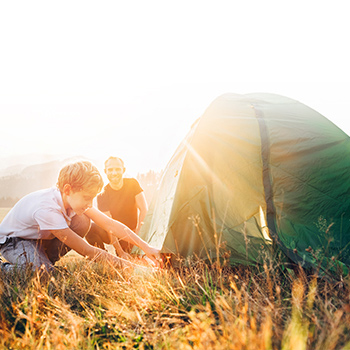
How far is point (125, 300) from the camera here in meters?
2.27

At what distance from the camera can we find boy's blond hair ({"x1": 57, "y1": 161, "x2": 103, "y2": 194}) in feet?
10.0

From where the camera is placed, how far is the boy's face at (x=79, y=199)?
3.09 metres

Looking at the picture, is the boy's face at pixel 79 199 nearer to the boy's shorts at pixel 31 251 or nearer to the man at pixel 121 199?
the boy's shorts at pixel 31 251

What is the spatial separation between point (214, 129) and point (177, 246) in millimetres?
1283

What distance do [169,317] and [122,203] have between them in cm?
327

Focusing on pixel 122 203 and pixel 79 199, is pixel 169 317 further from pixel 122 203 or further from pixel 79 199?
pixel 122 203

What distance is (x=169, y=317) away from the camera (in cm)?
206

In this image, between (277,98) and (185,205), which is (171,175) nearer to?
(185,205)

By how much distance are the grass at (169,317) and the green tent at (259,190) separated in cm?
49

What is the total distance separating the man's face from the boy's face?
1948mm

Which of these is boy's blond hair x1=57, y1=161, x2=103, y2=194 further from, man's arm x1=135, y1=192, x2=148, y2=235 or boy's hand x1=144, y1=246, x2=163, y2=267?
man's arm x1=135, y1=192, x2=148, y2=235

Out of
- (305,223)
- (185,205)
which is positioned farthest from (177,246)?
(305,223)

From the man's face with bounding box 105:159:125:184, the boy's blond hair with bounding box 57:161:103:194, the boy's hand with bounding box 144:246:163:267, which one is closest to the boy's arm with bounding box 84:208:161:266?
the boy's hand with bounding box 144:246:163:267

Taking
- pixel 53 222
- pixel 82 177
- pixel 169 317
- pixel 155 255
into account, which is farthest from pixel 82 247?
pixel 169 317
